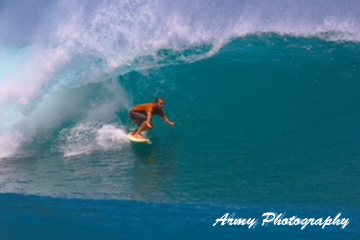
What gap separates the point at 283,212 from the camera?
7770mm

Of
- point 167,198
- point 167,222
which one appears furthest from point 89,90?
point 167,222

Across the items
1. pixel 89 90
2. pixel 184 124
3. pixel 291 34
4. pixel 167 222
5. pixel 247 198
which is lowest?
pixel 167 222

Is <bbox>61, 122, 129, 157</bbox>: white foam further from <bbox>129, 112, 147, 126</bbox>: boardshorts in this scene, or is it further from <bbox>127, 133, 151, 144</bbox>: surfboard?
<bbox>129, 112, 147, 126</bbox>: boardshorts

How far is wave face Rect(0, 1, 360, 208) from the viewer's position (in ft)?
30.6

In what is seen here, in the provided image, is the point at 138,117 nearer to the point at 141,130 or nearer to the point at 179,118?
the point at 141,130

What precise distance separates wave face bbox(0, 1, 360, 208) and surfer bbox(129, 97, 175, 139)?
371mm

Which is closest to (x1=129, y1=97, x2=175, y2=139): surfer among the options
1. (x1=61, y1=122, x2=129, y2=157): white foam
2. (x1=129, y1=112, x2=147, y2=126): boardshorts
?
(x1=129, y1=112, x2=147, y2=126): boardshorts

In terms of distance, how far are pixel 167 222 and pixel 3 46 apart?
33.3ft

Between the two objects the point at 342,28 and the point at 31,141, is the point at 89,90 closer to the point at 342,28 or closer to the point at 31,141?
the point at 31,141

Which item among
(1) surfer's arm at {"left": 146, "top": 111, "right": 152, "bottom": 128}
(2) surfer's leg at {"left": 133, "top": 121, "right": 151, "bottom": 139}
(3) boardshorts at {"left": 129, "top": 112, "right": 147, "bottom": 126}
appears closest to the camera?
(1) surfer's arm at {"left": 146, "top": 111, "right": 152, "bottom": 128}

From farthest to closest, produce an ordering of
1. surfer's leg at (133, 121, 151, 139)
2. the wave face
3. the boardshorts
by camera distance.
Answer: the boardshorts
surfer's leg at (133, 121, 151, 139)
the wave face

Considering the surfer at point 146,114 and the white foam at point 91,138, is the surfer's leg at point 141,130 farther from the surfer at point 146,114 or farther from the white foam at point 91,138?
the white foam at point 91,138

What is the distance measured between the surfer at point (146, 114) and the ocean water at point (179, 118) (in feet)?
1.12

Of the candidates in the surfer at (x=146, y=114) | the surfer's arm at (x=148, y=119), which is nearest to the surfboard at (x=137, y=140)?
the surfer at (x=146, y=114)
